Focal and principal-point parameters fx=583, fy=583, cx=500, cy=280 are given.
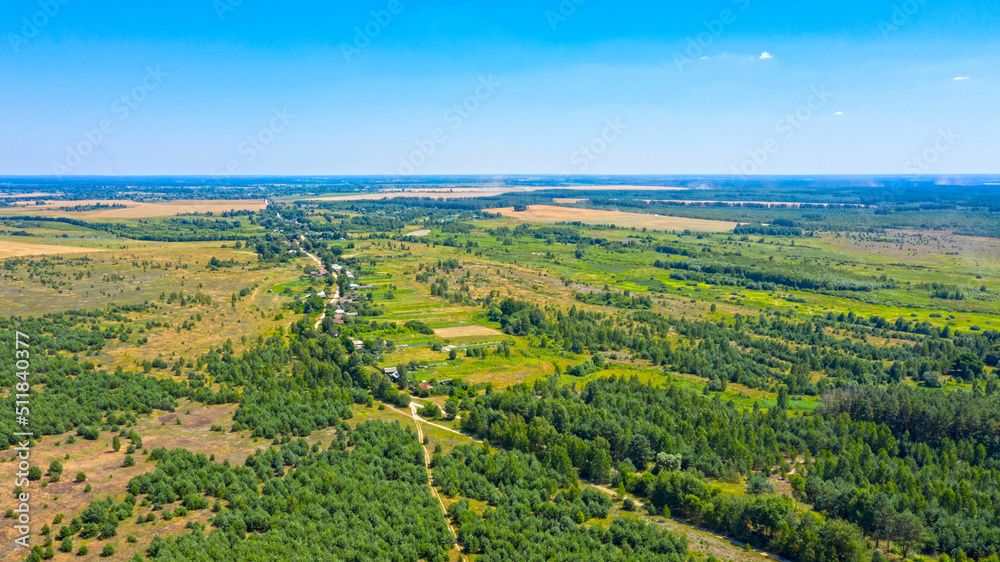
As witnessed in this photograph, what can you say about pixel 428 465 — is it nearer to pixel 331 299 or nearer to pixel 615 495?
pixel 615 495

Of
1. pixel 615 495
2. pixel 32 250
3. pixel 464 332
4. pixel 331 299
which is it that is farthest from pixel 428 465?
pixel 32 250

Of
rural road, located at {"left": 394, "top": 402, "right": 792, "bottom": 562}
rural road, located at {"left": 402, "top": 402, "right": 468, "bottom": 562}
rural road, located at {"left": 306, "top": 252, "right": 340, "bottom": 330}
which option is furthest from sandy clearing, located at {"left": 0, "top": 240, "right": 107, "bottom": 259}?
rural road, located at {"left": 402, "top": 402, "right": 468, "bottom": 562}

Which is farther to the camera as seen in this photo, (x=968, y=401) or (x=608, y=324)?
(x=608, y=324)

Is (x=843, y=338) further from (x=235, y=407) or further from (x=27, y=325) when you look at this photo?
(x=27, y=325)

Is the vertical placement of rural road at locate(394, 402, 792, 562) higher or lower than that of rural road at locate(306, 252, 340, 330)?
lower

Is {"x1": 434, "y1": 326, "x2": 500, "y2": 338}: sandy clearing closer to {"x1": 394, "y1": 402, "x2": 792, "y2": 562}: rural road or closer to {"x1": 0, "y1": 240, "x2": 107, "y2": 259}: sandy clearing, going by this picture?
{"x1": 394, "y1": 402, "x2": 792, "y2": 562}: rural road

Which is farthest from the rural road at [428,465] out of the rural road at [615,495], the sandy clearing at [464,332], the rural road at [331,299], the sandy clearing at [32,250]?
the sandy clearing at [32,250]

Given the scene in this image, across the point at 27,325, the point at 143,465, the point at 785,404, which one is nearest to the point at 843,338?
the point at 785,404
